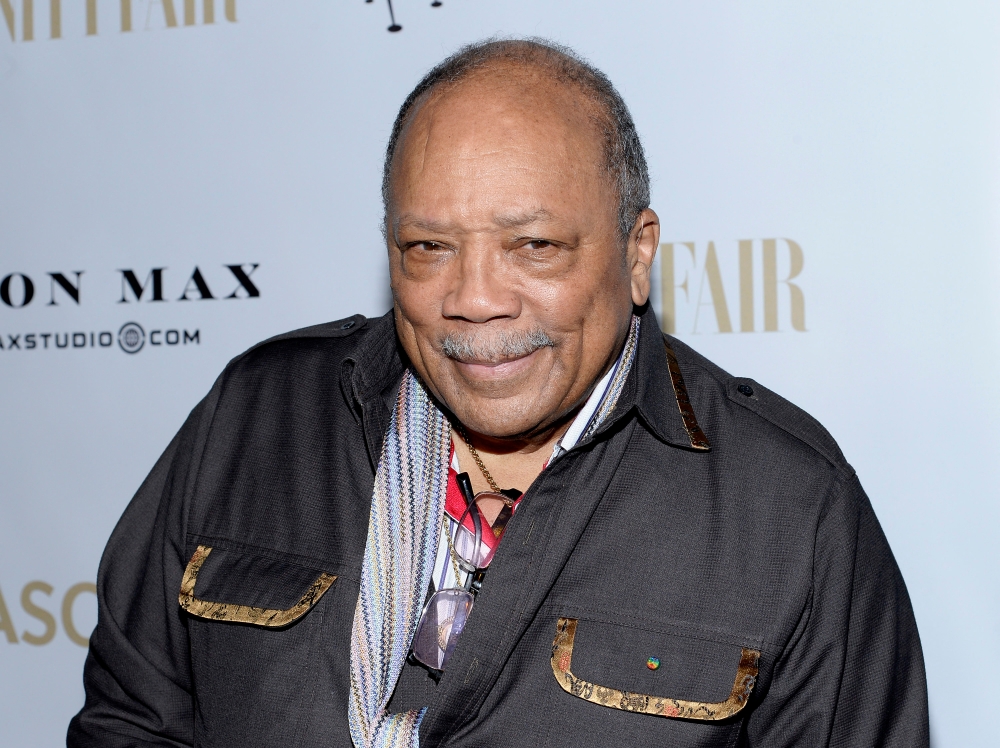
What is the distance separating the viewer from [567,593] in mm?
1132

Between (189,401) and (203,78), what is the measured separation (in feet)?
1.85

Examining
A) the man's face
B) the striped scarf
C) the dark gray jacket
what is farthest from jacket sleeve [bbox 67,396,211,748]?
the man's face

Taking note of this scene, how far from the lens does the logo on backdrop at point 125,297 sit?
1719mm

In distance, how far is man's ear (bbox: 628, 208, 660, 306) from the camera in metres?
1.18

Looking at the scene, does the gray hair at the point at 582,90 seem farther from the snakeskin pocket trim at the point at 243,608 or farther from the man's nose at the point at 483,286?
the snakeskin pocket trim at the point at 243,608

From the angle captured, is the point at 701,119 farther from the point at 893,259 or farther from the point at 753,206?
the point at 893,259

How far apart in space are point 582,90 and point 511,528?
0.50 meters

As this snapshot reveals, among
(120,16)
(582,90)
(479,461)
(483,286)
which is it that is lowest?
(479,461)

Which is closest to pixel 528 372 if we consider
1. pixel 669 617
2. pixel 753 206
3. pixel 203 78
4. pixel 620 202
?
pixel 620 202

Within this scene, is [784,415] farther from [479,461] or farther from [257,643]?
[257,643]

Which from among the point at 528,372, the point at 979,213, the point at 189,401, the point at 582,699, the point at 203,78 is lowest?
the point at 582,699

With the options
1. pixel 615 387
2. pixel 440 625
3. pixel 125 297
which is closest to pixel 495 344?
pixel 615 387

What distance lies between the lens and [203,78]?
172 cm

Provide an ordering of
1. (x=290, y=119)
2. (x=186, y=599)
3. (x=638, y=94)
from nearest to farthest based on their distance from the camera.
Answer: (x=186, y=599)
(x=638, y=94)
(x=290, y=119)
